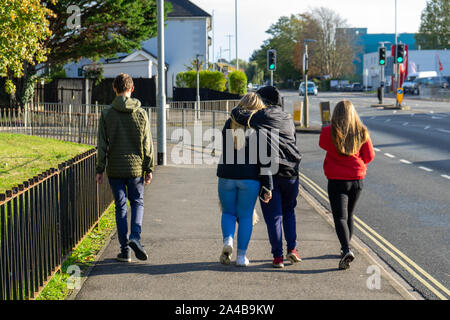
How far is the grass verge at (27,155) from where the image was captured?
539 inches

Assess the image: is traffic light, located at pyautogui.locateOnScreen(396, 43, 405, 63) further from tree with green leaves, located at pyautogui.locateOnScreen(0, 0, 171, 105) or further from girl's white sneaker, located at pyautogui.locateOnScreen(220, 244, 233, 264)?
girl's white sneaker, located at pyautogui.locateOnScreen(220, 244, 233, 264)

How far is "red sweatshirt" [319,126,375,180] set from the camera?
20.7 ft

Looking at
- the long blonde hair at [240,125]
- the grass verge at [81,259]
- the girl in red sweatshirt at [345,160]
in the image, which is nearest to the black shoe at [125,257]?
the grass verge at [81,259]

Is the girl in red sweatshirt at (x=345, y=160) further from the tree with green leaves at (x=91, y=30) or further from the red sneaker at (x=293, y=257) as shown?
the tree with green leaves at (x=91, y=30)

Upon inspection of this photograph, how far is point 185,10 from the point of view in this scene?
191ft

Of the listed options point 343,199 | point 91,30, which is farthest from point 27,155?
point 91,30

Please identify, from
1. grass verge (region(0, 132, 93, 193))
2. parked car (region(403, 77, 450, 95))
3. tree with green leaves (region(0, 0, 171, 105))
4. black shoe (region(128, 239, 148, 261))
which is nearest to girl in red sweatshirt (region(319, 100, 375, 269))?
black shoe (region(128, 239, 148, 261))

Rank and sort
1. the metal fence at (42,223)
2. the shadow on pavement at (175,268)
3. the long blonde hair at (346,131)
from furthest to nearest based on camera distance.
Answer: the long blonde hair at (346,131) < the shadow on pavement at (175,268) < the metal fence at (42,223)

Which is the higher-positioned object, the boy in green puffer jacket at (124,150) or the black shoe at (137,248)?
the boy in green puffer jacket at (124,150)

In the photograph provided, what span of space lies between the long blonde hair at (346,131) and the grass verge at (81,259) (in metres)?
2.86

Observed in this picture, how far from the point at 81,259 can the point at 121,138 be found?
4.58 ft

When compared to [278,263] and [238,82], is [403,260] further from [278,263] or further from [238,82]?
[238,82]
